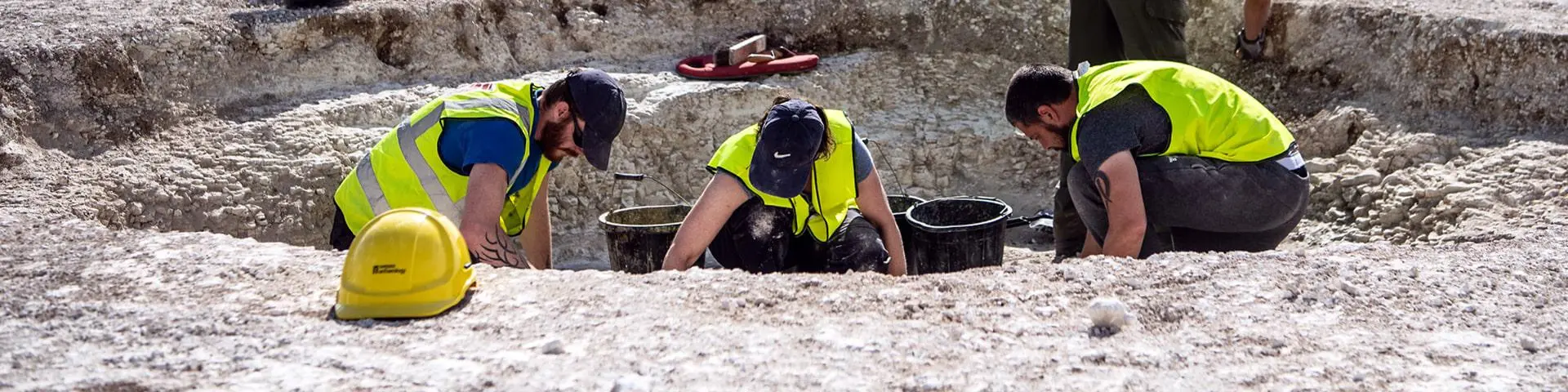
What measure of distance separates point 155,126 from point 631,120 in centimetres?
191

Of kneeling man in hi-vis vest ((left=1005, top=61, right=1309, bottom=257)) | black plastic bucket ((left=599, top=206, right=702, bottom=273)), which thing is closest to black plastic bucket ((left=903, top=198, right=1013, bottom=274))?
kneeling man in hi-vis vest ((left=1005, top=61, right=1309, bottom=257))

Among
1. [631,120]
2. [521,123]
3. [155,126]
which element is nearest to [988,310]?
[521,123]

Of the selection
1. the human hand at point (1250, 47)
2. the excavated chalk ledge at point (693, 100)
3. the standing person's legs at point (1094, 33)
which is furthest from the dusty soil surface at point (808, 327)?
the human hand at point (1250, 47)

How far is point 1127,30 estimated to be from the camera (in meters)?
5.09

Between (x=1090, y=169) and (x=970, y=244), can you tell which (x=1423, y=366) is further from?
(x=970, y=244)

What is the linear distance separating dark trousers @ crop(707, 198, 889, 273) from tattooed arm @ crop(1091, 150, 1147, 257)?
67 cm

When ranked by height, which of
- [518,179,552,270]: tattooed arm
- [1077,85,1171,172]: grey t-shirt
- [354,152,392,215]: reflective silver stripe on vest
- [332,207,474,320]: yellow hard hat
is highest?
[1077,85,1171,172]: grey t-shirt

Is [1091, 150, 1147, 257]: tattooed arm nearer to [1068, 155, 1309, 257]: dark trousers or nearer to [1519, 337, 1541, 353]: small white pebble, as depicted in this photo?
[1068, 155, 1309, 257]: dark trousers

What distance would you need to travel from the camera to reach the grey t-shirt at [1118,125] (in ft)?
11.7

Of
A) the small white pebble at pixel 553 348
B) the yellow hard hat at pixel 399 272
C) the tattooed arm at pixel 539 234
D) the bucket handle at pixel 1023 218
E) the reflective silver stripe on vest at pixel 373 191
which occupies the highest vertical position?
the yellow hard hat at pixel 399 272

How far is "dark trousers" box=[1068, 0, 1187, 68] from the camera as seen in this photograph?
503 centimetres

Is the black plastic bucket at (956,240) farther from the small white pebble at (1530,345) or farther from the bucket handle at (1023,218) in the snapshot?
the small white pebble at (1530,345)

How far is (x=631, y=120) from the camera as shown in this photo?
18.2 feet

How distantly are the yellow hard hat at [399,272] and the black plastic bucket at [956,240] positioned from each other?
6.58 ft
